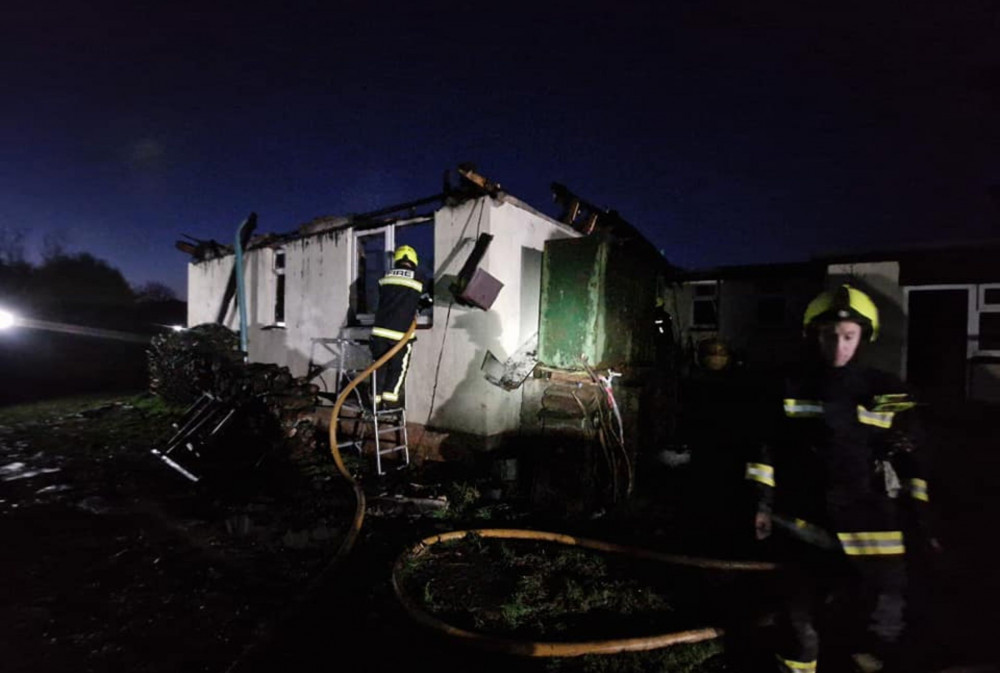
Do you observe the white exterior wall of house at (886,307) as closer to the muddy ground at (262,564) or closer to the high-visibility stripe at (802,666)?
the muddy ground at (262,564)

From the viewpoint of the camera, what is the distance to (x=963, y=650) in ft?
8.42

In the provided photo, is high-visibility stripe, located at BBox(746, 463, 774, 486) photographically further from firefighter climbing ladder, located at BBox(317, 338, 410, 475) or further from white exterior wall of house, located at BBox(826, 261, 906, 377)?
white exterior wall of house, located at BBox(826, 261, 906, 377)

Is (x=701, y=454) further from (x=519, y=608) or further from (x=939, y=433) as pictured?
(x=519, y=608)

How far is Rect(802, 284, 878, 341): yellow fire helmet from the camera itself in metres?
2.39

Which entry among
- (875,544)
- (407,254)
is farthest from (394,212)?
(875,544)

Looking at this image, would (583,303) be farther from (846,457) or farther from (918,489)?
(918,489)

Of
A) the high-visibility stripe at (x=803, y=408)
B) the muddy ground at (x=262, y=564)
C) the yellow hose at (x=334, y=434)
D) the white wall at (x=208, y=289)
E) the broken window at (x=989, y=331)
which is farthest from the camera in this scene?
the white wall at (x=208, y=289)

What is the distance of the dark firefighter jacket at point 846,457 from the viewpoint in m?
2.20

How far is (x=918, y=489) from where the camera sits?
2189 millimetres

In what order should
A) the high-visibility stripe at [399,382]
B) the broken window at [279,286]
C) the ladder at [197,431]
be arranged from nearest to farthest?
the high-visibility stripe at [399,382], the ladder at [197,431], the broken window at [279,286]

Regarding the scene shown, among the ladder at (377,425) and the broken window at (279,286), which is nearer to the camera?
the ladder at (377,425)

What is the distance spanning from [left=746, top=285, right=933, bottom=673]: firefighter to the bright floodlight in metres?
27.9

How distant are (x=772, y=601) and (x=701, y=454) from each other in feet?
14.9

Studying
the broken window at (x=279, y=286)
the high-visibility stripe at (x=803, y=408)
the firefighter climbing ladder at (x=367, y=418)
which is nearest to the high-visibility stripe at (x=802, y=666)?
the high-visibility stripe at (x=803, y=408)
